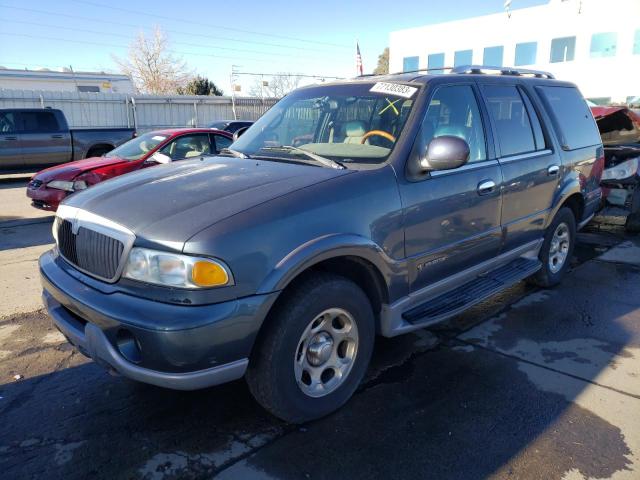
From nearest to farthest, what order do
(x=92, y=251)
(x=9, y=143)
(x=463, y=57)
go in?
(x=92, y=251)
(x=9, y=143)
(x=463, y=57)

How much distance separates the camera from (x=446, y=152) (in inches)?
121

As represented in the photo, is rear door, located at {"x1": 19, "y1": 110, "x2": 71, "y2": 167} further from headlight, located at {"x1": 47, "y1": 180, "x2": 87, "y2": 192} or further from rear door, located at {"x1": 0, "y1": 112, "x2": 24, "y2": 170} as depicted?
headlight, located at {"x1": 47, "y1": 180, "x2": 87, "y2": 192}

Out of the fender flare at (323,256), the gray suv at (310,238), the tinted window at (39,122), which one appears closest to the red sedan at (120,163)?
the gray suv at (310,238)

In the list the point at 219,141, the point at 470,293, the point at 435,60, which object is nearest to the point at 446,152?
the point at 470,293

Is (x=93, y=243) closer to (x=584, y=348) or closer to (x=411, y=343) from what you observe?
(x=411, y=343)

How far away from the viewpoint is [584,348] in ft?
12.6

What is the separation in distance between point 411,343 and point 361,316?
1.12m

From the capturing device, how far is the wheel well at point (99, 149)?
12.9 metres

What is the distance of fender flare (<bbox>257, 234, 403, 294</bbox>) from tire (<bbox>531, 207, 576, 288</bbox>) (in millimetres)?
2512

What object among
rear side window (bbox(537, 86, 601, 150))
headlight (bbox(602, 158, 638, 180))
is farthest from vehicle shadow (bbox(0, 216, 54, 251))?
headlight (bbox(602, 158, 638, 180))

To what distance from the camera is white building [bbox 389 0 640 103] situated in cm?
3030

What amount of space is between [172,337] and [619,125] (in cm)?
851

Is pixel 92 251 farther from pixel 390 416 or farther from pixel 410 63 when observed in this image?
pixel 410 63

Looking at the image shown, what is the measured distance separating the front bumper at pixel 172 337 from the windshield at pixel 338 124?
1.37 m
